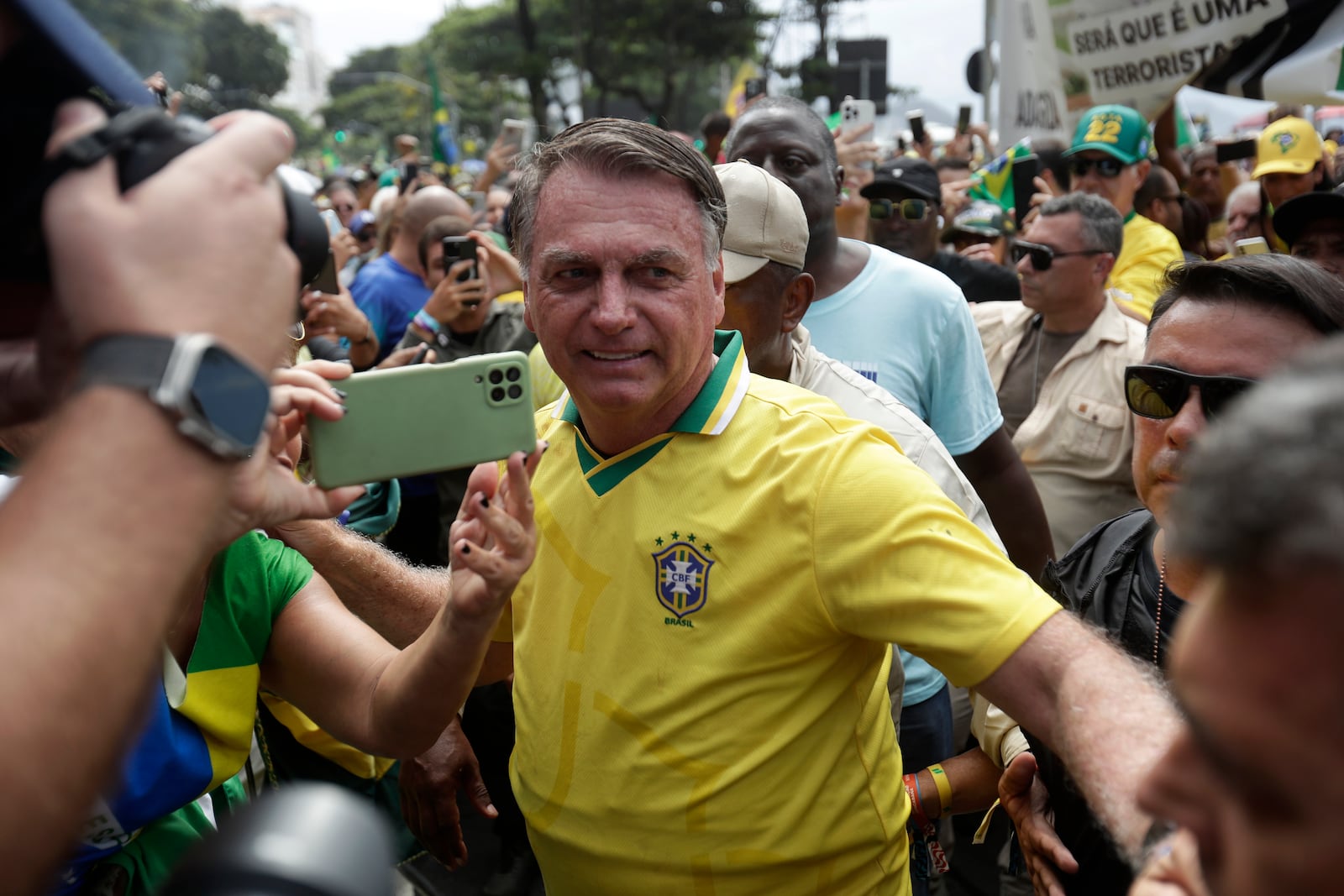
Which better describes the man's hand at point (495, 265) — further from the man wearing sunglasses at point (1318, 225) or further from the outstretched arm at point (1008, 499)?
the man wearing sunglasses at point (1318, 225)

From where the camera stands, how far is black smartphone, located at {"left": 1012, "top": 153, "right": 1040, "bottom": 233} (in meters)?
6.71

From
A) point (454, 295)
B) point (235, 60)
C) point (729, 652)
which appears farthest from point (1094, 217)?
point (235, 60)

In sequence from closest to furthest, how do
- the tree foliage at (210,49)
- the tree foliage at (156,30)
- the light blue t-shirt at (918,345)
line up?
the light blue t-shirt at (918,345) → the tree foliage at (156,30) → the tree foliage at (210,49)

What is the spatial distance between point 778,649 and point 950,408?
A: 1845 mm

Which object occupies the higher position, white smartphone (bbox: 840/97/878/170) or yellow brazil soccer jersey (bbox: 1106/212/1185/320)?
white smartphone (bbox: 840/97/878/170)

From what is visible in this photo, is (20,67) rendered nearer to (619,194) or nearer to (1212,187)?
(619,194)

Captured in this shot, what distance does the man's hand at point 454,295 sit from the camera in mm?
5312

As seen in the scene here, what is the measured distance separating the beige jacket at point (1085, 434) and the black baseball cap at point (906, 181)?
1.44 m

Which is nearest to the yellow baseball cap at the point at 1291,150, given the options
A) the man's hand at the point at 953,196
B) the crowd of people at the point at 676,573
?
the man's hand at the point at 953,196

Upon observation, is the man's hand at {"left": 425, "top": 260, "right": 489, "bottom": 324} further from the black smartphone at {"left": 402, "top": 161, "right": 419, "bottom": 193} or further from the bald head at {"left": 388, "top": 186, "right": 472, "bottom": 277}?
the black smartphone at {"left": 402, "top": 161, "right": 419, "bottom": 193}

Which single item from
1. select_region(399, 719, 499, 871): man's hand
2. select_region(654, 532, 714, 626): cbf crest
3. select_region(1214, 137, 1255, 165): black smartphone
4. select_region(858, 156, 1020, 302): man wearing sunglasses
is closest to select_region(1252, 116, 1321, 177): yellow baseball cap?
select_region(858, 156, 1020, 302): man wearing sunglasses

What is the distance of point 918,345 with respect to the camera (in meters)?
3.49

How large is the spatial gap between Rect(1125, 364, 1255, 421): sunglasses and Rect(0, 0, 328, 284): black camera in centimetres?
171

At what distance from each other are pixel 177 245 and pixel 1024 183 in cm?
661
